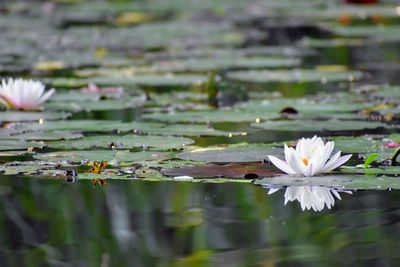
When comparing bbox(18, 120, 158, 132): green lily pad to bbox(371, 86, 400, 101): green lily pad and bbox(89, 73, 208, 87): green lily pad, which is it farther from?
bbox(89, 73, 208, 87): green lily pad

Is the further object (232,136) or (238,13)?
(238,13)

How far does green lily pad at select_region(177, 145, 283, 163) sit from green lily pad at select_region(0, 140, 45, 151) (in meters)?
0.51

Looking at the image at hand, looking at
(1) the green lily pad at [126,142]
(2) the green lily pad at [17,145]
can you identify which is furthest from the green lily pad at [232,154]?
(2) the green lily pad at [17,145]

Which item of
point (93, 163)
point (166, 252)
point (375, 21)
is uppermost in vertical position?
point (375, 21)

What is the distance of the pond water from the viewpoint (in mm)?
2184

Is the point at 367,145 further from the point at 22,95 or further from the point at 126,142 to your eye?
the point at 22,95

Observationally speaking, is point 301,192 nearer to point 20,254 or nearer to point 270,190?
point 270,190

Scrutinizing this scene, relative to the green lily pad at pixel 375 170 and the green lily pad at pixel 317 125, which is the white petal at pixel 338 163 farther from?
the green lily pad at pixel 317 125

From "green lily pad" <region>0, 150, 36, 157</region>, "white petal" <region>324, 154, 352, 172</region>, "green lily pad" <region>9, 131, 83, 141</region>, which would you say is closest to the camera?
"white petal" <region>324, 154, 352, 172</region>

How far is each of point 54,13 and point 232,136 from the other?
24.3 ft

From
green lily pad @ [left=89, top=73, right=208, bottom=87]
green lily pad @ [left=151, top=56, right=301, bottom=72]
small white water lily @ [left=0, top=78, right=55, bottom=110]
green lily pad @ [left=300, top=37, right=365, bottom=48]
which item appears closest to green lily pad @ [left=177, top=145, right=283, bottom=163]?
small white water lily @ [left=0, top=78, right=55, bottom=110]

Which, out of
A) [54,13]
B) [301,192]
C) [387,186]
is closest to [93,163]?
[301,192]

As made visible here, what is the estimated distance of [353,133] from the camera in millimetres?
3637

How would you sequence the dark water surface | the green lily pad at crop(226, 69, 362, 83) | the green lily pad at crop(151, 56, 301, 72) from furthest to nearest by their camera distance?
the green lily pad at crop(151, 56, 301, 72) < the green lily pad at crop(226, 69, 362, 83) < the dark water surface
